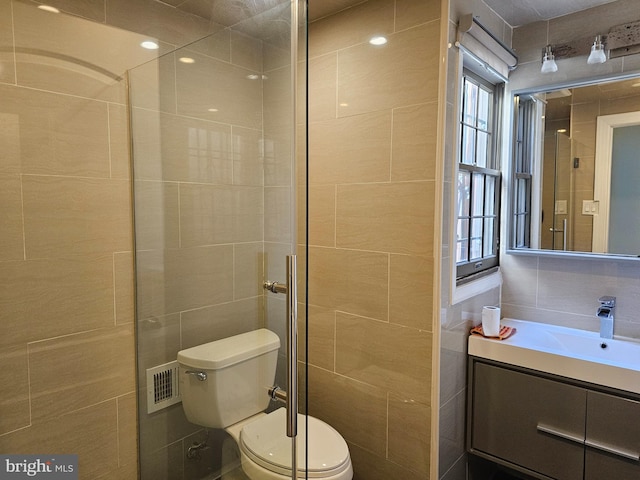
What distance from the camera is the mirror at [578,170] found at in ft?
6.02

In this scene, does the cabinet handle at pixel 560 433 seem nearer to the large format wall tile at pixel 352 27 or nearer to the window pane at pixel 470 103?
the window pane at pixel 470 103

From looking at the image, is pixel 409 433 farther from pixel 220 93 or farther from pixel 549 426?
pixel 220 93

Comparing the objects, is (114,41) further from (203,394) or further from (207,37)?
(203,394)

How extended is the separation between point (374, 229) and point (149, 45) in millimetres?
1113

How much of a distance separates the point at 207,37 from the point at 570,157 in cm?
177

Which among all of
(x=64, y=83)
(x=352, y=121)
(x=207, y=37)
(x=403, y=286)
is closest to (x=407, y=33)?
(x=352, y=121)

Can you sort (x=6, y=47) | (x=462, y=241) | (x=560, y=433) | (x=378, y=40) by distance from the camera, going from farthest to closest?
(x=462, y=241) → (x=378, y=40) → (x=560, y=433) → (x=6, y=47)

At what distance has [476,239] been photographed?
2018 millimetres

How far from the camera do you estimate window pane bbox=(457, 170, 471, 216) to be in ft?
6.00

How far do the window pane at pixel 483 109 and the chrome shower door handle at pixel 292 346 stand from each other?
1448 mm

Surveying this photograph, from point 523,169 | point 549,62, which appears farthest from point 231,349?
point 549,62

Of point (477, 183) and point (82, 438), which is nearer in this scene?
point (82, 438)

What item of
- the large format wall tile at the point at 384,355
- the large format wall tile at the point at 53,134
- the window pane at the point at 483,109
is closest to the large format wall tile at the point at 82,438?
the large format wall tile at the point at 53,134

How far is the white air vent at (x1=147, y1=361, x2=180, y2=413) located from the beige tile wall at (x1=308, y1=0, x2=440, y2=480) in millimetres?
947
